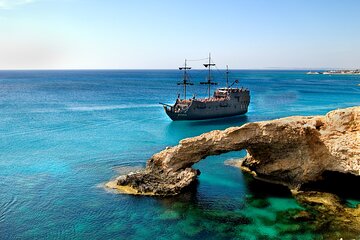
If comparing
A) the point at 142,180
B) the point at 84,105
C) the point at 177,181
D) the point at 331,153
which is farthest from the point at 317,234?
the point at 84,105

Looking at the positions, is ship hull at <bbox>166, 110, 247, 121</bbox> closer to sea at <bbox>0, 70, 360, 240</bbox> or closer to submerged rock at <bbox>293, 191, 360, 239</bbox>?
sea at <bbox>0, 70, 360, 240</bbox>

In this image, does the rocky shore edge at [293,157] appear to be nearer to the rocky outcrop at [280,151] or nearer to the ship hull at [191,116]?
the rocky outcrop at [280,151]

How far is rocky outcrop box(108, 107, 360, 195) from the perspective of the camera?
87.5ft

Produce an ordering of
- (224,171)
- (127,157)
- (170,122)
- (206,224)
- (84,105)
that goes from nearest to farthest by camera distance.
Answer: (206,224)
(224,171)
(127,157)
(170,122)
(84,105)

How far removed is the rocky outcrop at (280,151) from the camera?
1049 inches

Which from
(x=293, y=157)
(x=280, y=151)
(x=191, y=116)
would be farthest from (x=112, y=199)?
(x=191, y=116)

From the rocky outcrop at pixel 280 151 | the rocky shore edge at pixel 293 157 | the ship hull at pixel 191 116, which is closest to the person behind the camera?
the rocky shore edge at pixel 293 157

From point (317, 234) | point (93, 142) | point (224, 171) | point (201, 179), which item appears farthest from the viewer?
point (93, 142)

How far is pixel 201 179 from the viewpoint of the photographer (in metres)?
31.8

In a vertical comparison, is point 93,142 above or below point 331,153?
below

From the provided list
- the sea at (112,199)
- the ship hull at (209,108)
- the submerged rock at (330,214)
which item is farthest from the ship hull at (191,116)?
the submerged rock at (330,214)

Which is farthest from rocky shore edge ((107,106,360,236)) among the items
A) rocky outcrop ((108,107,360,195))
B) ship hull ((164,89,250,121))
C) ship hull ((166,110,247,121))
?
ship hull ((164,89,250,121))

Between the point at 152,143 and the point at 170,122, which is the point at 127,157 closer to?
the point at 152,143

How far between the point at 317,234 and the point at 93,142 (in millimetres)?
31842
